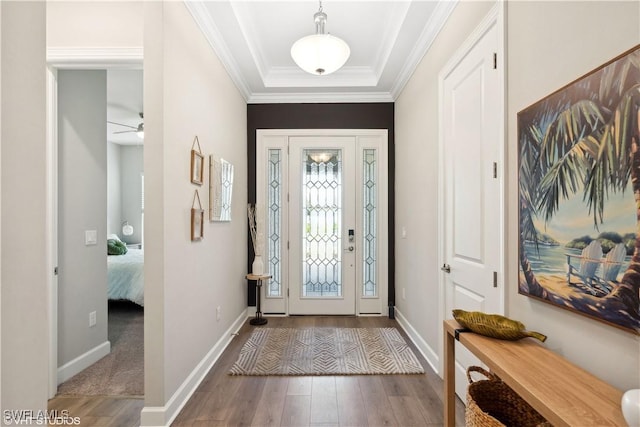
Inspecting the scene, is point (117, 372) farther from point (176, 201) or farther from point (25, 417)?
point (25, 417)

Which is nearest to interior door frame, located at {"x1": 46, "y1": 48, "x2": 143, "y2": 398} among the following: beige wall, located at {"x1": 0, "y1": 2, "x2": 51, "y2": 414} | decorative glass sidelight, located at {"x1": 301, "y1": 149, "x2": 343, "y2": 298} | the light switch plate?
the light switch plate

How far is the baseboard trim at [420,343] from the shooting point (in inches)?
106

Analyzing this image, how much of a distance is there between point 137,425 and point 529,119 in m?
2.69

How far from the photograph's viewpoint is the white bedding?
4141 mm

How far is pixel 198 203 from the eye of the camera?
2521 millimetres

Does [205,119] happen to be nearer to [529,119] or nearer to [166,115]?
[166,115]

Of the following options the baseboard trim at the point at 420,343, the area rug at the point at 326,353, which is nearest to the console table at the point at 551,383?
the baseboard trim at the point at 420,343

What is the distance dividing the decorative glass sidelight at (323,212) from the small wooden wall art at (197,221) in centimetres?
187

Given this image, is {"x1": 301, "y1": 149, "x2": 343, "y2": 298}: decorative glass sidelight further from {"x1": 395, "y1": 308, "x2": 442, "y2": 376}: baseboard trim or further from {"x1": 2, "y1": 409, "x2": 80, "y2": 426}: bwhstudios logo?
{"x1": 2, "y1": 409, "x2": 80, "y2": 426}: bwhstudios logo

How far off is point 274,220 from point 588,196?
11.5 feet

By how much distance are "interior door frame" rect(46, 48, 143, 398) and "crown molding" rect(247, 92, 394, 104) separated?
1.97 m

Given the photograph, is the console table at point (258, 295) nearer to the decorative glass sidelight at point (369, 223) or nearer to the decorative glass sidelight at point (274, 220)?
the decorative glass sidelight at point (274, 220)

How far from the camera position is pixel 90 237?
2.75 meters

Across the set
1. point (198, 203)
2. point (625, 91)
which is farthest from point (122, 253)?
point (625, 91)
